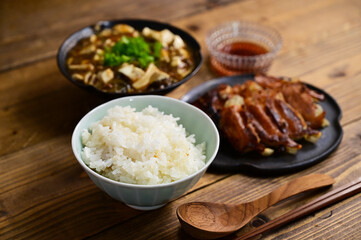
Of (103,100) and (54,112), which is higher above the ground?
(103,100)

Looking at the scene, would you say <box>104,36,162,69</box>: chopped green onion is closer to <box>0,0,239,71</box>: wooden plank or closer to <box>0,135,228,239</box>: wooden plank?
<box>0,135,228,239</box>: wooden plank

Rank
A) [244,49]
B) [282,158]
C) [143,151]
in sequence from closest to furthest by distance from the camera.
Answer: [143,151], [282,158], [244,49]

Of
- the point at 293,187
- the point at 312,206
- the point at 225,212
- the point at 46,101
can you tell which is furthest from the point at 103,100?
the point at 312,206

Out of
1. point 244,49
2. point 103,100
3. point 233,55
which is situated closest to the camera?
point 103,100

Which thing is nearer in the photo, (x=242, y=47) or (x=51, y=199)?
(x=51, y=199)

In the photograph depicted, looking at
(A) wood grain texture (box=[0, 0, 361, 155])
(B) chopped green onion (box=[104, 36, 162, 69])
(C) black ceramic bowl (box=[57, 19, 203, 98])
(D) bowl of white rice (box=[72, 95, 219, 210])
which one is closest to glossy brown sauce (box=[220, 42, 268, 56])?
(A) wood grain texture (box=[0, 0, 361, 155])

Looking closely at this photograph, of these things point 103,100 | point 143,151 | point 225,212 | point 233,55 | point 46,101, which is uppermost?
point 143,151

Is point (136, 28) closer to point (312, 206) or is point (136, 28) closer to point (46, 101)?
point (46, 101)
